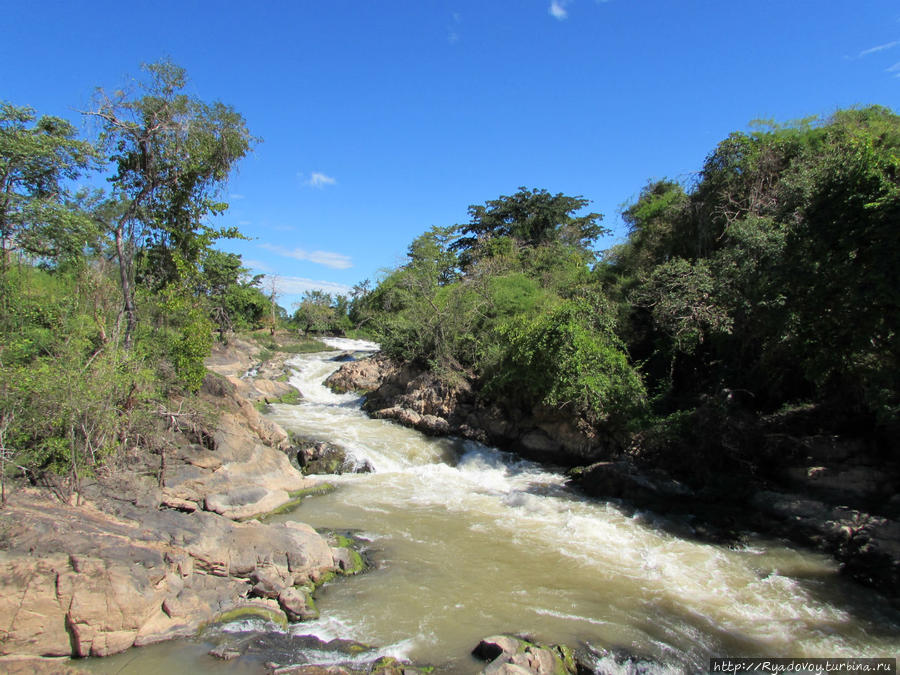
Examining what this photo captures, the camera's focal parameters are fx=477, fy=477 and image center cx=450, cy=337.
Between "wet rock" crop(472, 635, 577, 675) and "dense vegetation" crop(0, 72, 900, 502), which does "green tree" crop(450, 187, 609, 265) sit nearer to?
"dense vegetation" crop(0, 72, 900, 502)

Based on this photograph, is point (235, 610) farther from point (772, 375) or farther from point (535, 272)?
point (535, 272)

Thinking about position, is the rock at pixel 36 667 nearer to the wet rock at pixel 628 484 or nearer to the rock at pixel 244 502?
the rock at pixel 244 502

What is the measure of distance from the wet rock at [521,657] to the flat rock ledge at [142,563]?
7.60 ft

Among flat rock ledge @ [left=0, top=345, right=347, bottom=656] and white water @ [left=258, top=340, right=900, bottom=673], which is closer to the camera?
flat rock ledge @ [left=0, top=345, right=347, bottom=656]

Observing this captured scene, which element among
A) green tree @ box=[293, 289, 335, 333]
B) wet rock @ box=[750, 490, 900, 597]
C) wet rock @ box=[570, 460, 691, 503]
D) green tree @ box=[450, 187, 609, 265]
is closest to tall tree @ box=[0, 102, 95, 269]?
wet rock @ box=[570, 460, 691, 503]

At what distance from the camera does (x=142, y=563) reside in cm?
561

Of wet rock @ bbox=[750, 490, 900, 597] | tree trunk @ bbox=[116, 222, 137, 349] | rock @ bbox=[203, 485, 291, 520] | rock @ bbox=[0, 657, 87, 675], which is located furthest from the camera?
tree trunk @ bbox=[116, 222, 137, 349]

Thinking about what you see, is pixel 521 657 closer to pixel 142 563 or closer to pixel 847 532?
pixel 142 563

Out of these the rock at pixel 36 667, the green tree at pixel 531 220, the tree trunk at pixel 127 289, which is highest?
the green tree at pixel 531 220

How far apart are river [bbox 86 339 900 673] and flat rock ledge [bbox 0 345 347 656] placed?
0.66 meters

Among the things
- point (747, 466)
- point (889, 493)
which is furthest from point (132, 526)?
point (889, 493)

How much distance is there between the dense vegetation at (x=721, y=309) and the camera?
7.92 metres

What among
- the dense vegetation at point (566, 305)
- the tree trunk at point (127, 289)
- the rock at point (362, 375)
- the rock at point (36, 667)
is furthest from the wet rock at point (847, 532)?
the rock at point (362, 375)

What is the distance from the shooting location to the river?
5.59 meters
